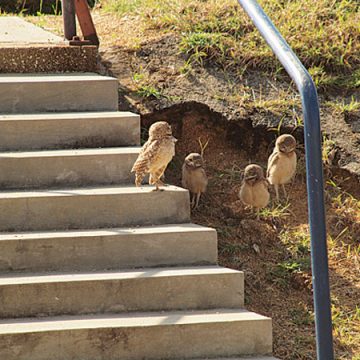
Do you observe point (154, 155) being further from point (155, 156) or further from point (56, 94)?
point (56, 94)

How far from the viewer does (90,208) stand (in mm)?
6703

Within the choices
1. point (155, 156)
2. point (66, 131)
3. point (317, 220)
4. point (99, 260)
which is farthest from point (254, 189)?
point (317, 220)

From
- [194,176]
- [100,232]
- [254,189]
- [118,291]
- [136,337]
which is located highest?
[194,176]

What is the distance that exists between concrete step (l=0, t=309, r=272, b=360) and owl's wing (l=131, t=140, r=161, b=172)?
118 centimetres

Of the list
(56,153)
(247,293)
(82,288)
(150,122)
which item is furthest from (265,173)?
(82,288)

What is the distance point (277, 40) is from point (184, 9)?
14.5 ft

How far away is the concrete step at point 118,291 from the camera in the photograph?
19.9 feet

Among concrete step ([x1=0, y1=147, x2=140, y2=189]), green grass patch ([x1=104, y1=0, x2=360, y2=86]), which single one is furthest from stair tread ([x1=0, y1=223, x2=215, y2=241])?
green grass patch ([x1=104, y1=0, x2=360, y2=86])

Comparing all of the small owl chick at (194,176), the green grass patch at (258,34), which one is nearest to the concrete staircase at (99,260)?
the small owl chick at (194,176)

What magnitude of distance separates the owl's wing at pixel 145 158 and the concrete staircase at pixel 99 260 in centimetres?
16

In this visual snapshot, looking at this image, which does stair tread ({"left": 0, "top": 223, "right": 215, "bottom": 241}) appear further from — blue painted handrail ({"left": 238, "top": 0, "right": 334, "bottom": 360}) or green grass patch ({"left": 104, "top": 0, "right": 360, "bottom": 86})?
green grass patch ({"left": 104, "top": 0, "right": 360, "bottom": 86})

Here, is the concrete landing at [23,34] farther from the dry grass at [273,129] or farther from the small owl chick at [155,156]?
the small owl chick at [155,156]

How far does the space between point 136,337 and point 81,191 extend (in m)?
1.38

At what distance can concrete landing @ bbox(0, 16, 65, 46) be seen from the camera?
836 cm
